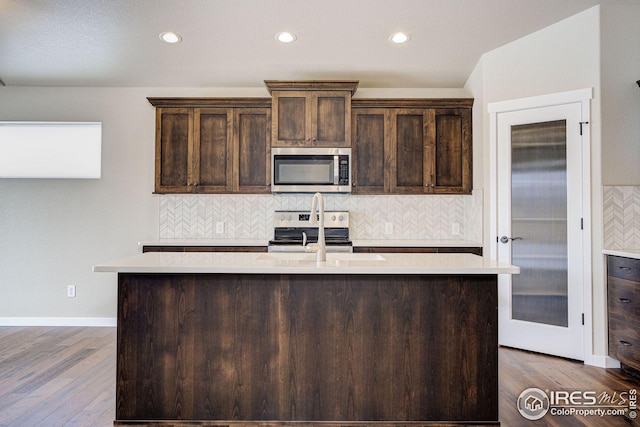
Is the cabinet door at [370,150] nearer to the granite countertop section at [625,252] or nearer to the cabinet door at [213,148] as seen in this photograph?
the cabinet door at [213,148]

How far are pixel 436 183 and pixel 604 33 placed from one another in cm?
174

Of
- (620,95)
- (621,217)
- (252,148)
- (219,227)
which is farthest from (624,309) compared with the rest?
(219,227)

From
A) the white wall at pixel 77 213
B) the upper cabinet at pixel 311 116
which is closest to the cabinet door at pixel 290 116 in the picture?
the upper cabinet at pixel 311 116

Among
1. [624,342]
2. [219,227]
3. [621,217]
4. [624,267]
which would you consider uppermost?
[621,217]

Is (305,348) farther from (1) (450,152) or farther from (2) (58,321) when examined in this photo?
(2) (58,321)

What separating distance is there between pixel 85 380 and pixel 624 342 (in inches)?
149

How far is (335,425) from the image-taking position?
6.44 feet

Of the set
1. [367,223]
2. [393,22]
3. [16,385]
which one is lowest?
[16,385]

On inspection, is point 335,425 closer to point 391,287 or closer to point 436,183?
point 391,287

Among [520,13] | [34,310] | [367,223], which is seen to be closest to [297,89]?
[367,223]

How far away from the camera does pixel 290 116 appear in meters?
3.82

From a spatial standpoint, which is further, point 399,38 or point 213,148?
point 213,148
